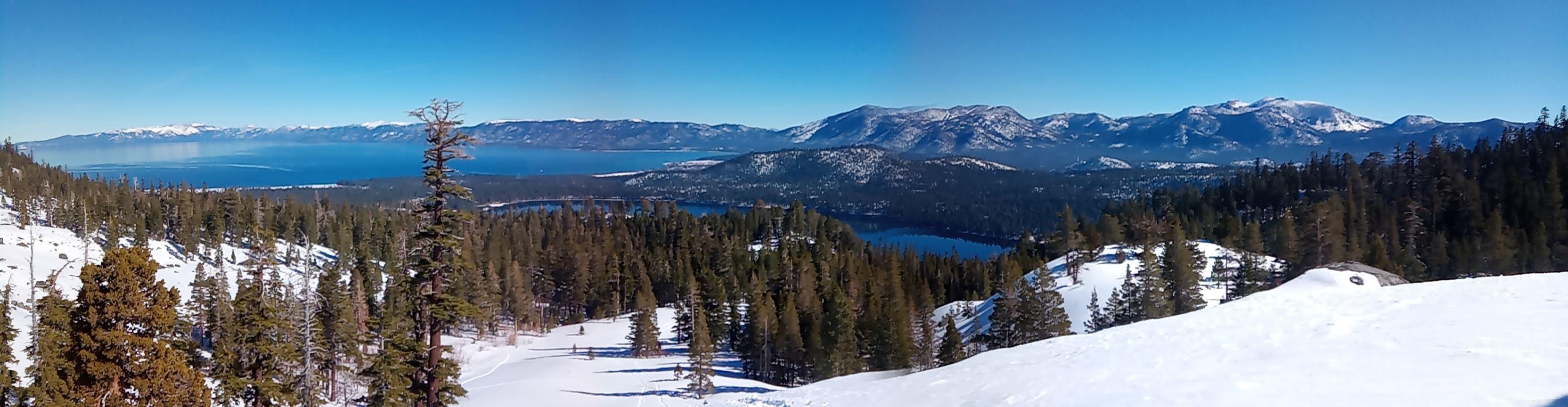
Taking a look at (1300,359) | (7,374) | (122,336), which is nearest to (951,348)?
(1300,359)

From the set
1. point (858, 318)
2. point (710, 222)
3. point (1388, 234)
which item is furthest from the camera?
point (710, 222)

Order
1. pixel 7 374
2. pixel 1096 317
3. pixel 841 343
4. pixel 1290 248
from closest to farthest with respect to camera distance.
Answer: pixel 7 374 → pixel 841 343 → pixel 1096 317 → pixel 1290 248

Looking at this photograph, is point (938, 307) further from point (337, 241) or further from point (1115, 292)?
point (337, 241)

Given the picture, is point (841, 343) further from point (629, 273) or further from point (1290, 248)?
point (629, 273)

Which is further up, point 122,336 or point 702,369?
point 122,336

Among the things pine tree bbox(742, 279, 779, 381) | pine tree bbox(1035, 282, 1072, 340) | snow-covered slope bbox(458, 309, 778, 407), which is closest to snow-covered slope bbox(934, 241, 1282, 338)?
pine tree bbox(1035, 282, 1072, 340)

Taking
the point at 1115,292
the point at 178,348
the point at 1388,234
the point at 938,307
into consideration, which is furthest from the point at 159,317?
the point at 1388,234
